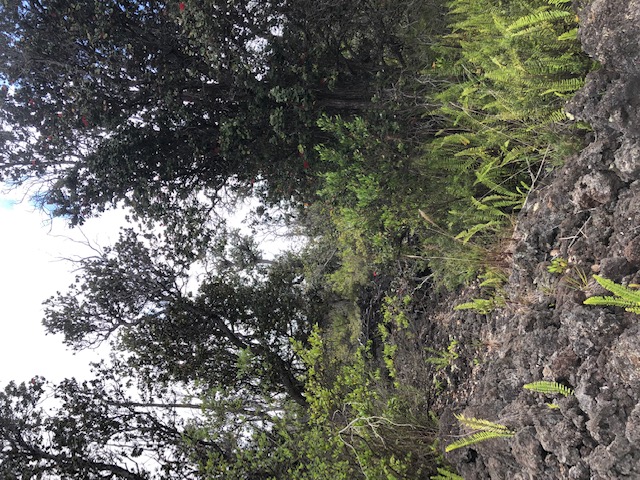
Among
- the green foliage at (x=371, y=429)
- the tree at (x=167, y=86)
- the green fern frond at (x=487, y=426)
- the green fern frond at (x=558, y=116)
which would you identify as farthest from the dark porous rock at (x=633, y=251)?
the tree at (x=167, y=86)

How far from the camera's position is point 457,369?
21.3 ft

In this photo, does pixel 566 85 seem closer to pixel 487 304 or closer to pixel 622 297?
pixel 622 297

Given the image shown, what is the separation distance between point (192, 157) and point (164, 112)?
82 cm

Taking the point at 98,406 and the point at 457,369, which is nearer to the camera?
the point at 457,369

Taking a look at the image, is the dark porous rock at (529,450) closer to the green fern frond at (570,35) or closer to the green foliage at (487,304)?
the green foliage at (487,304)

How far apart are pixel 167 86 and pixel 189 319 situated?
14.2 feet

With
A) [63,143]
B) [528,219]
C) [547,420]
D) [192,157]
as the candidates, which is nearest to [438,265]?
[528,219]

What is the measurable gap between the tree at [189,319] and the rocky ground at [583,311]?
4.80m

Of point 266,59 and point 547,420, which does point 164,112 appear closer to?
point 266,59

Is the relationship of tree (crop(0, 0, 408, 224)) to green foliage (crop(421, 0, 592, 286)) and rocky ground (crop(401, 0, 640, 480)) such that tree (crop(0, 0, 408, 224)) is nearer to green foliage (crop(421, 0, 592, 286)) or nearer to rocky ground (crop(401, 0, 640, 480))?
green foliage (crop(421, 0, 592, 286))

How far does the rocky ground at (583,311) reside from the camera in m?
3.01

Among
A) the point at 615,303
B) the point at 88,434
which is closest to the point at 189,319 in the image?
the point at 88,434

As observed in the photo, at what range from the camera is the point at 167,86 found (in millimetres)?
6152

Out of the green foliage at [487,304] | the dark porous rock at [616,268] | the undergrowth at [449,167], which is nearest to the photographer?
the dark porous rock at [616,268]
